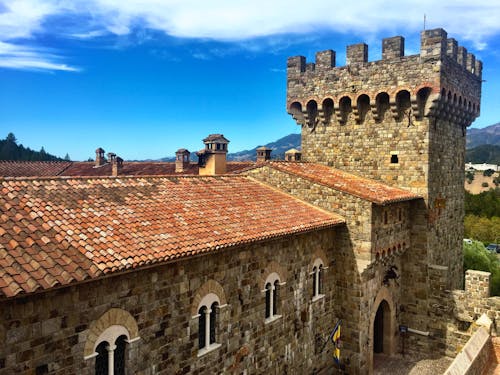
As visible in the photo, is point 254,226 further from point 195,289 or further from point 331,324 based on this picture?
point 331,324

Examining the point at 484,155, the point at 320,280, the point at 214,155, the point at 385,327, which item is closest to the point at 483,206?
the point at 385,327

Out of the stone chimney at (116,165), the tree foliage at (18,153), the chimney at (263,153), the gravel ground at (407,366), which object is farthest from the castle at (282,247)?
the tree foliage at (18,153)

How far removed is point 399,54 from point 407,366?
11538 mm

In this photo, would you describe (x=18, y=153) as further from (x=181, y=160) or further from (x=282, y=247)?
(x=282, y=247)

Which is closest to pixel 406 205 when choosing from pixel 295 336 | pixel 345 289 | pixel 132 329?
pixel 345 289

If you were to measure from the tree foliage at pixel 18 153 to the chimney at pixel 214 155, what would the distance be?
59599 mm

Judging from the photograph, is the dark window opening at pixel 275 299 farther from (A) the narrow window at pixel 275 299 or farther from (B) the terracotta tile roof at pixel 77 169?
(B) the terracotta tile roof at pixel 77 169

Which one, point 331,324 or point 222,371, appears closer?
point 222,371

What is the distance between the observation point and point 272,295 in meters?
12.0

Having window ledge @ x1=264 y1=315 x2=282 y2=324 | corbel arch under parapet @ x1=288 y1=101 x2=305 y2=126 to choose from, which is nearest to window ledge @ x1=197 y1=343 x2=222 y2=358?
window ledge @ x1=264 y1=315 x2=282 y2=324

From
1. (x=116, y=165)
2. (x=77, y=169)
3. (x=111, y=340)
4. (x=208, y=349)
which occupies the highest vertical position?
(x=116, y=165)

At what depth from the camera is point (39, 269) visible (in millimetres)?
6777

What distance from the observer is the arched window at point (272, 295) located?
38.8 ft

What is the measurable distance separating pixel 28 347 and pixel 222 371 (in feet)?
16.3
